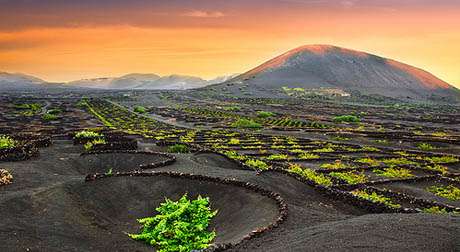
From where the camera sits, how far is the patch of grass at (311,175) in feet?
107

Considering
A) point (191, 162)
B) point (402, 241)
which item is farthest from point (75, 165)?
point (402, 241)

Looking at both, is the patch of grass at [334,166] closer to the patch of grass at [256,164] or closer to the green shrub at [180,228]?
the patch of grass at [256,164]

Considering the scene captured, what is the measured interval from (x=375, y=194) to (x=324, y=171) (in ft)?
27.6

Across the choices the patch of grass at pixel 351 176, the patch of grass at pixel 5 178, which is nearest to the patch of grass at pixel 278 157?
the patch of grass at pixel 351 176

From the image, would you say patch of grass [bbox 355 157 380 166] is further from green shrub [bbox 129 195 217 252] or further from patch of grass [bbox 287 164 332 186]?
green shrub [bbox 129 195 217 252]

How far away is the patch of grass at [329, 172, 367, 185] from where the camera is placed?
34094 mm

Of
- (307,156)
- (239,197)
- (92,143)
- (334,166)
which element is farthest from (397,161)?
(92,143)

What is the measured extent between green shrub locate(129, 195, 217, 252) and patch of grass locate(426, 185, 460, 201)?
18301 millimetres

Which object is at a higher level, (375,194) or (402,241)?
(402,241)

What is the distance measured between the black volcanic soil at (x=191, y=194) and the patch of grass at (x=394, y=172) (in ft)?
46.0

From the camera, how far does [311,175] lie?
3512 cm

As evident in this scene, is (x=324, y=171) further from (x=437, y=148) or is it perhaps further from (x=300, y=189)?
(x=437, y=148)

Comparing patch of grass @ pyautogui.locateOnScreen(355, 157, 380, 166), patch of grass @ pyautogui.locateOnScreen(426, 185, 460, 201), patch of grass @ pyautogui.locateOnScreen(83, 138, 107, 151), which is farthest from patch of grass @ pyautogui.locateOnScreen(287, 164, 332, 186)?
patch of grass @ pyautogui.locateOnScreen(83, 138, 107, 151)

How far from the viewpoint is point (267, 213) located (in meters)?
20.5
